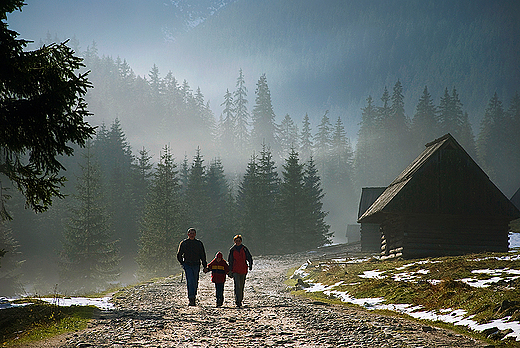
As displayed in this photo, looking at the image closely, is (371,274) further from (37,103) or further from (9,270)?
(9,270)

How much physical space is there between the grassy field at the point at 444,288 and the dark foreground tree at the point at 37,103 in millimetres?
9216

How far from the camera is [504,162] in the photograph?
95.5 metres

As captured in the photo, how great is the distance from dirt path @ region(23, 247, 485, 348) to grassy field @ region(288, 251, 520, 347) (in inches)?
44.8

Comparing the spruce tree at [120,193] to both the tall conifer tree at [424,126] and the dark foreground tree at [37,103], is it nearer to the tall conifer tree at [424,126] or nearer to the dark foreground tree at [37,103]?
the dark foreground tree at [37,103]

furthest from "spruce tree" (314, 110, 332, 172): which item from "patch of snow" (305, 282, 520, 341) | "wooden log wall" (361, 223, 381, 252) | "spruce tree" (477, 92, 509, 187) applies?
"patch of snow" (305, 282, 520, 341)

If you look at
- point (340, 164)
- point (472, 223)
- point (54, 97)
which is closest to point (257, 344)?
point (54, 97)

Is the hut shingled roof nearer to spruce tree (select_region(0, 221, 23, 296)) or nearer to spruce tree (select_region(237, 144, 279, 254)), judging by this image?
spruce tree (select_region(237, 144, 279, 254))

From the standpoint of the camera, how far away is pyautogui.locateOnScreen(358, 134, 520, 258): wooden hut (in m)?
22.6

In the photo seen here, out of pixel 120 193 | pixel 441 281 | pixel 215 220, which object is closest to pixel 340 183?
pixel 215 220

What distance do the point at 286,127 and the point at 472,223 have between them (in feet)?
351

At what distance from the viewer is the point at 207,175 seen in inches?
2680

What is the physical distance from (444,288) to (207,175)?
2292 inches

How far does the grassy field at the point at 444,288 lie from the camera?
8672mm

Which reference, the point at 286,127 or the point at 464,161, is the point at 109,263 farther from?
the point at 286,127
